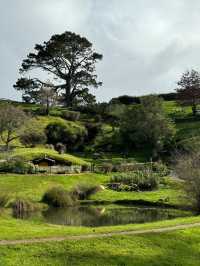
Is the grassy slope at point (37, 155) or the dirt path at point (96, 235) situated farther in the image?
the grassy slope at point (37, 155)

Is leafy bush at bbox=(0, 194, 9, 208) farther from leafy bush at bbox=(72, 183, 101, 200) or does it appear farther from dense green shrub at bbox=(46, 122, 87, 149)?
dense green shrub at bbox=(46, 122, 87, 149)

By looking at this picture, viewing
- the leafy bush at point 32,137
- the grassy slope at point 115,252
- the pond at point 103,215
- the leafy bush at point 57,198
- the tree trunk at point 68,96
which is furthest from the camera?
the tree trunk at point 68,96

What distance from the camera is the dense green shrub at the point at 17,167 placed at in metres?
83.3

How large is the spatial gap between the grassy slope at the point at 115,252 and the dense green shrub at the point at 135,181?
154ft

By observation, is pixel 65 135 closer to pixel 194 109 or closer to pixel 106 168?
pixel 106 168

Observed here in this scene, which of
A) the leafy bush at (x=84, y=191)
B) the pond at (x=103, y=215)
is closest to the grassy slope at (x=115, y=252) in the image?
the pond at (x=103, y=215)

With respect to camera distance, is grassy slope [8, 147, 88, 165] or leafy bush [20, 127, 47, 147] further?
leafy bush [20, 127, 47, 147]

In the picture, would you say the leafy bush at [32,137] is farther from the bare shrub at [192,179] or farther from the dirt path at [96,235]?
the dirt path at [96,235]

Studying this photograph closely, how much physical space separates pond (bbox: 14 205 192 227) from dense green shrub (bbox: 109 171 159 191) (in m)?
13.5

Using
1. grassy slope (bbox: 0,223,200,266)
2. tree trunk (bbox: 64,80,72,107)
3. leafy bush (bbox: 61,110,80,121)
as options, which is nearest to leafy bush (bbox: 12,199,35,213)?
grassy slope (bbox: 0,223,200,266)

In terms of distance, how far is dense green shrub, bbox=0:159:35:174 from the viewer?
8331cm

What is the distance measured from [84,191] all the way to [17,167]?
13.7 metres

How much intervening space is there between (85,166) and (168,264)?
63582 millimetres

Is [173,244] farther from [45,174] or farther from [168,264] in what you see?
[45,174]
